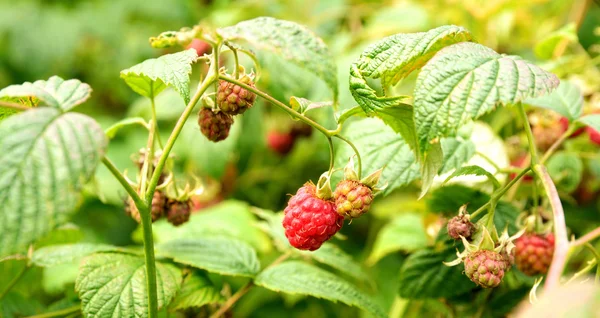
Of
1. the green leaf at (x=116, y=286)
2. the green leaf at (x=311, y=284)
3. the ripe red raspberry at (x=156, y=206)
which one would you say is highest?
the ripe red raspberry at (x=156, y=206)

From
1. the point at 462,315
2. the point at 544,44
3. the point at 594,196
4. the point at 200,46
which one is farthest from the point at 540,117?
the point at 200,46

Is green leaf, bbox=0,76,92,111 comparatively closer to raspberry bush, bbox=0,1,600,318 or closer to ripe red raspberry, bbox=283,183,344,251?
raspberry bush, bbox=0,1,600,318

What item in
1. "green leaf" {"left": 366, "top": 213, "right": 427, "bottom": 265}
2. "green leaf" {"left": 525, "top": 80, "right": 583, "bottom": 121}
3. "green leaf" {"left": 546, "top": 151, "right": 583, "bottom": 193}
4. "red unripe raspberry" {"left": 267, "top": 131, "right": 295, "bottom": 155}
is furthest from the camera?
"red unripe raspberry" {"left": 267, "top": 131, "right": 295, "bottom": 155}

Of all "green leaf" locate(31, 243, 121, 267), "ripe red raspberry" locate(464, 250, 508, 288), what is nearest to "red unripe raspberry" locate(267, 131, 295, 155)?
"green leaf" locate(31, 243, 121, 267)

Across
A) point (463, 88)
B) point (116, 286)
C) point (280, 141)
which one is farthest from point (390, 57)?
point (280, 141)

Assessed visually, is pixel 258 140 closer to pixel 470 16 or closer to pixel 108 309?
pixel 470 16

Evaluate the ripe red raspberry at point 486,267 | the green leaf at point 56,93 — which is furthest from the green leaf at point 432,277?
the green leaf at point 56,93

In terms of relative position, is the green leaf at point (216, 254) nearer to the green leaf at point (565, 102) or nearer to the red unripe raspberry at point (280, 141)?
the green leaf at point (565, 102)
